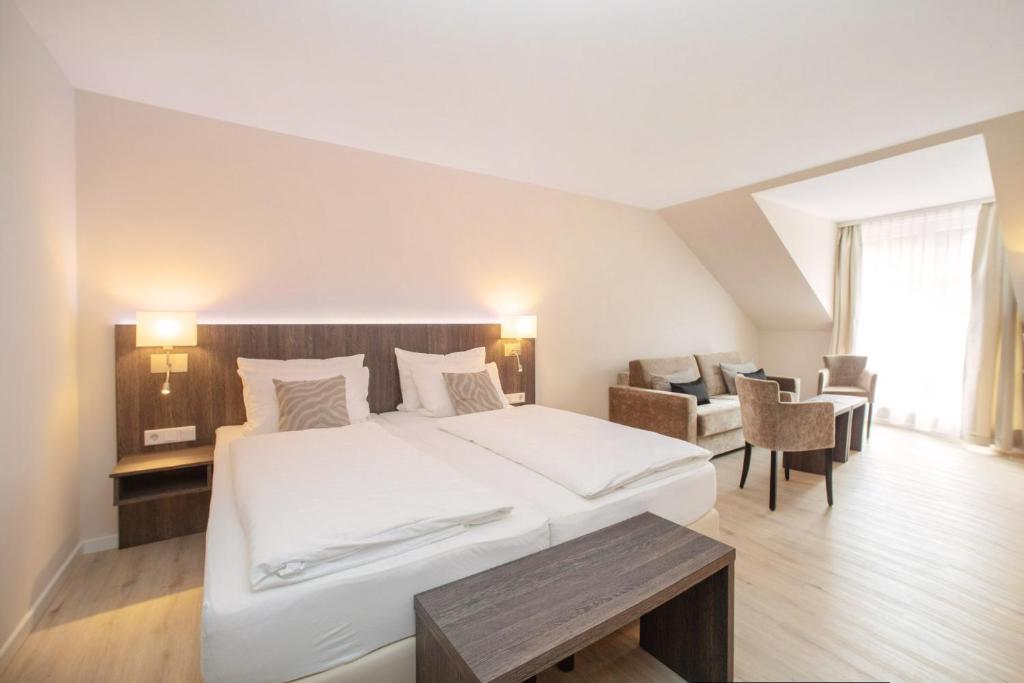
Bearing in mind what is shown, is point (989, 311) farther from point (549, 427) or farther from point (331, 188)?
point (331, 188)

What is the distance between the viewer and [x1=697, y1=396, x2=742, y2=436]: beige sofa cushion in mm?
3762

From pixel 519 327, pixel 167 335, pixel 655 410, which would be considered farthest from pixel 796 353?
pixel 167 335

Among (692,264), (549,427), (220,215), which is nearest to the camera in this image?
(549,427)

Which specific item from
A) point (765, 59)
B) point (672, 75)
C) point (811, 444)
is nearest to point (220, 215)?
point (672, 75)

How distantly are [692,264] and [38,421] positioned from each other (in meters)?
5.47

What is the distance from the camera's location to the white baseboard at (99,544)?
240 cm

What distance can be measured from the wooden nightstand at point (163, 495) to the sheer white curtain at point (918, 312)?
6.28 m

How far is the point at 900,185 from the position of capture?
3.91 metres

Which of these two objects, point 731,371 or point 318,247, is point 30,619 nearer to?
point 318,247

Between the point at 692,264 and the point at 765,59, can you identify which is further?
the point at 692,264

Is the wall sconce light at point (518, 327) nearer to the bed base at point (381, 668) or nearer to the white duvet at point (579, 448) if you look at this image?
the white duvet at point (579, 448)

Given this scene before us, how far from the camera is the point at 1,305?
5.43ft

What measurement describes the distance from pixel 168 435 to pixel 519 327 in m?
2.36

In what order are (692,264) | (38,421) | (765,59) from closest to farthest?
(38,421) < (765,59) < (692,264)
